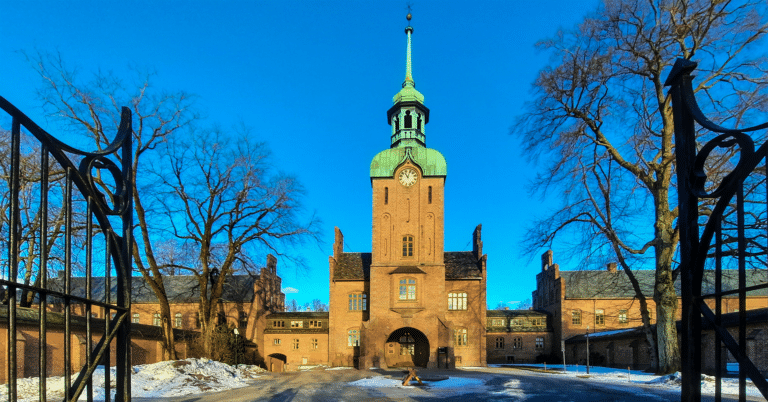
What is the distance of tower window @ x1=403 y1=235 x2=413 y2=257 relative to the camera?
43219mm

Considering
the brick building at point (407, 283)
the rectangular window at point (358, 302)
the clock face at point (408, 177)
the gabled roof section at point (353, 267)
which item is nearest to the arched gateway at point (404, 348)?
the brick building at point (407, 283)

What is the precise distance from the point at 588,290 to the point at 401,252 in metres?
20.9

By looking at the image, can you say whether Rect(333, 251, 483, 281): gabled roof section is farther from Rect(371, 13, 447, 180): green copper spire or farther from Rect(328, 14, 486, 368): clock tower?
Rect(371, 13, 447, 180): green copper spire

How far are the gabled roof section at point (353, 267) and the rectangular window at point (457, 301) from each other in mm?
7119

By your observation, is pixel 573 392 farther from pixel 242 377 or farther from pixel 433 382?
pixel 242 377

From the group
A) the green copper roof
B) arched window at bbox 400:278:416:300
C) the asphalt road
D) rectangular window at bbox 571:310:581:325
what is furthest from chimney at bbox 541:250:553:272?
the asphalt road

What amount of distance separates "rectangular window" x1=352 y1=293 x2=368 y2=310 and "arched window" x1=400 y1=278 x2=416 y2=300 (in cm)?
475

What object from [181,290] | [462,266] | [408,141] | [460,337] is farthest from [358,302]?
[181,290]

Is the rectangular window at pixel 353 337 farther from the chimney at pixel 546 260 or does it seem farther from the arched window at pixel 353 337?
the chimney at pixel 546 260

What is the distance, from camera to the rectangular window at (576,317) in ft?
168

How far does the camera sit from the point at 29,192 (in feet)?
71.2

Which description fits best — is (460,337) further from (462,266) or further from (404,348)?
(462,266)

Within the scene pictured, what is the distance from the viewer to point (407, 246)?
43.3 meters

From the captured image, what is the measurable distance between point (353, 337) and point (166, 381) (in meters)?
24.3
